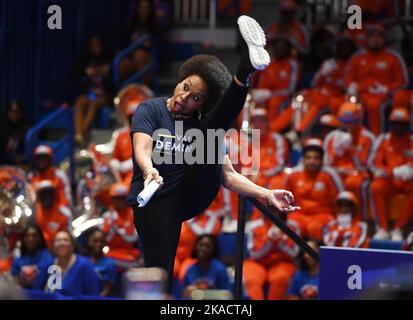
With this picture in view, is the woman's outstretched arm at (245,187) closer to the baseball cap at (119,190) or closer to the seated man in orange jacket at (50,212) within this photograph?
the baseball cap at (119,190)

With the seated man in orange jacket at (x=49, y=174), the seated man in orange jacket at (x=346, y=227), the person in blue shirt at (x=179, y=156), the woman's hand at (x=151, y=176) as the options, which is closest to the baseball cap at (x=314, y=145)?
the seated man in orange jacket at (x=346, y=227)

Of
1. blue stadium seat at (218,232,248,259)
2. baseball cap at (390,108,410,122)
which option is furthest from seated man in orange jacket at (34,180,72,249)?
baseball cap at (390,108,410,122)

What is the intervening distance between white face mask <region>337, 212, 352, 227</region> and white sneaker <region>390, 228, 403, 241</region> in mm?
400

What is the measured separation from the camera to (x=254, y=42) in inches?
189

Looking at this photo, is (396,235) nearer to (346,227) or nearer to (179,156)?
(346,227)

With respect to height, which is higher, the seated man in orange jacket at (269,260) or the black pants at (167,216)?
the black pants at (167,216)

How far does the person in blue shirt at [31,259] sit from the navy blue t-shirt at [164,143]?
11.7 ft

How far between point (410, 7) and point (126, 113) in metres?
3.05

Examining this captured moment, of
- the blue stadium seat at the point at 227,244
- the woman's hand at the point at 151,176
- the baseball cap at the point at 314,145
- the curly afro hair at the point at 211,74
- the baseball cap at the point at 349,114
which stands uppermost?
the baseball cap at the point at 349,114

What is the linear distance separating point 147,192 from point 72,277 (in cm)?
378

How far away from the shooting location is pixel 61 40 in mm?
12484

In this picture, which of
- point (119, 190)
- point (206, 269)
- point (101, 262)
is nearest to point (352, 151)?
point (206, 269)

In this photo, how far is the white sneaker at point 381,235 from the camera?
29.5 ft

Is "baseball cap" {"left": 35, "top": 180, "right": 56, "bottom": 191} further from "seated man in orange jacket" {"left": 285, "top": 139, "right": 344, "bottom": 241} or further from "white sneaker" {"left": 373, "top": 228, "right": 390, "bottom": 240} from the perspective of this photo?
"white sneaker" {"left": 373, "top": 228, "right": 390, "bottom": 240}
